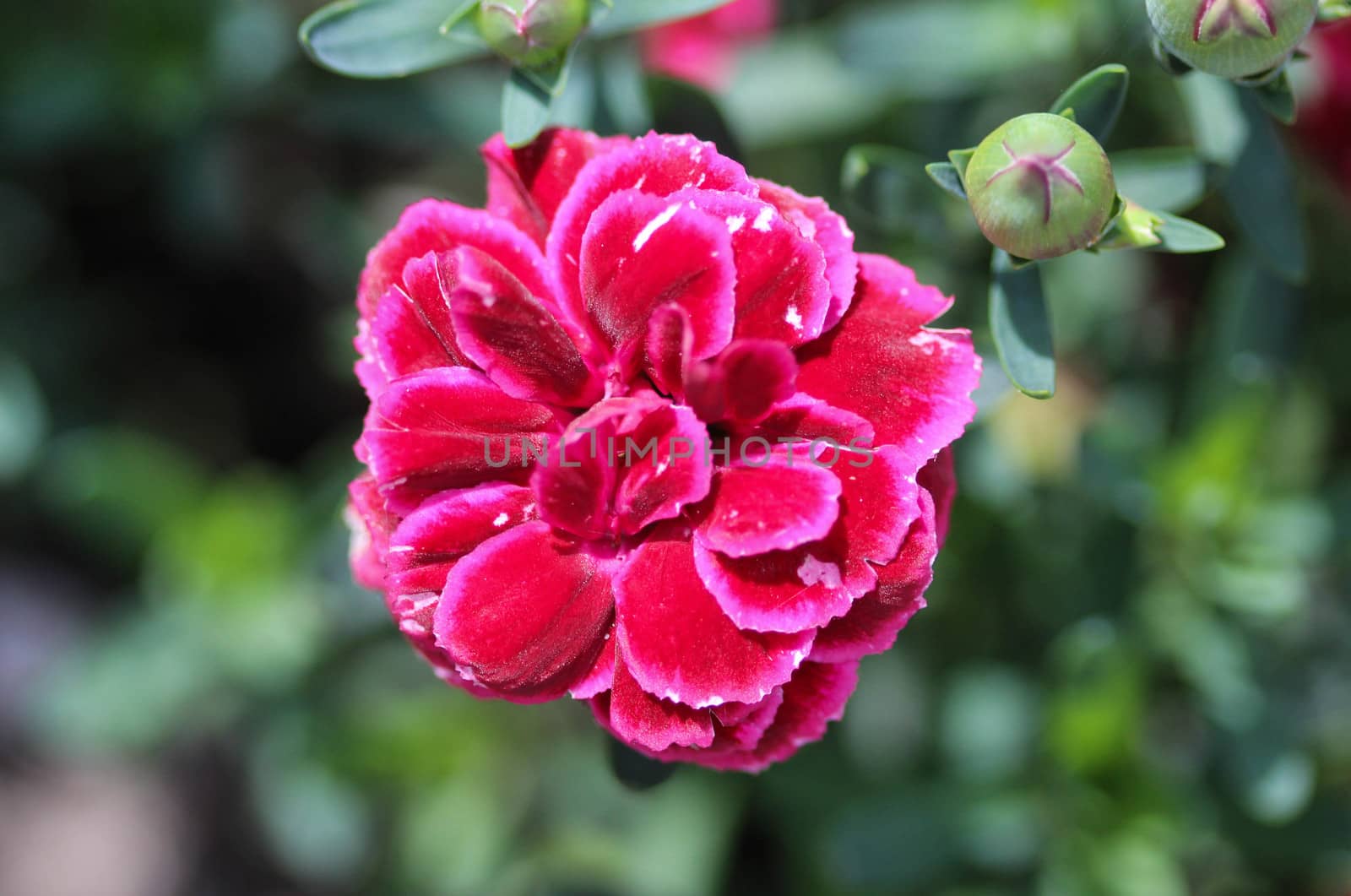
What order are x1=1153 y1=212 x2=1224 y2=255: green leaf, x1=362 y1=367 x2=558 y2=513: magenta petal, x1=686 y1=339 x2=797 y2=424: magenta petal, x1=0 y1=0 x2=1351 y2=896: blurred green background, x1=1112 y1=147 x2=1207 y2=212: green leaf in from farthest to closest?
x1=0 y1=0 x2=1351 y2=896: blurred green background < x1=1112 y1=147 x2=1207 y2=212: green leaf < x1=1153 y1=212 x2=1224 y2=255: green leaf < x1=362 y1=367 x2=558 y2=513: magenta petal < x1=686 y1=339 x2=797 y2=424: magenta petal

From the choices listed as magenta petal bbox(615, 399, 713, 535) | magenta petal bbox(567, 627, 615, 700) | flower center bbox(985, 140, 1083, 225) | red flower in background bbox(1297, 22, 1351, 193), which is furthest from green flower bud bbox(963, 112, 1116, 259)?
red flower in background bbox(1297, 22, 1351, 193)

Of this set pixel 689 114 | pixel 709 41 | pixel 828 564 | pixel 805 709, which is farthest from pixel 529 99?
pixel 709 41

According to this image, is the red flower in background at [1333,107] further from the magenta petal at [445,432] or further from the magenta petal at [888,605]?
the magenta petal at [445,432]

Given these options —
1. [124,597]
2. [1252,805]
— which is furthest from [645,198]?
[124,597]

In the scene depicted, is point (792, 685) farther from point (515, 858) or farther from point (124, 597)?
point (124, 597)

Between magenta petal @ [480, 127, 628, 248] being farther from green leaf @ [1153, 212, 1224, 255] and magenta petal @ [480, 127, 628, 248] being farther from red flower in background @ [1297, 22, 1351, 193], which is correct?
red flower in background @ [1297, 22, 1351, 193]

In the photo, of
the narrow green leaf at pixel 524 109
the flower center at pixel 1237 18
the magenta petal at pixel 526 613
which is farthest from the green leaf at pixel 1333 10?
the magenta petal at pixel 526 613

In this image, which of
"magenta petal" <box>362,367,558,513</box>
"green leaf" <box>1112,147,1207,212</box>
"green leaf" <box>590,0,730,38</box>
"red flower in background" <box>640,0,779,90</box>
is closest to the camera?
"magenta petal" <box>362,367,558,513</box>
